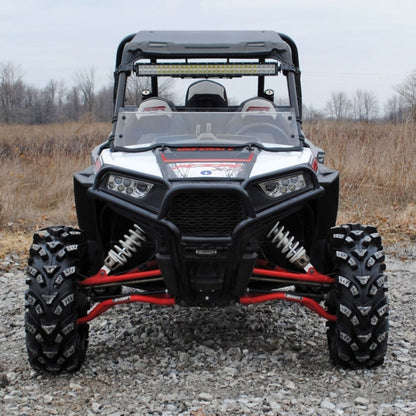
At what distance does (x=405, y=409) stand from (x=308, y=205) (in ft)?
4.45

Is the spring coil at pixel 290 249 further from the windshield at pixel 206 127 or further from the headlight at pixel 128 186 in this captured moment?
the headlight at pixel 128 186

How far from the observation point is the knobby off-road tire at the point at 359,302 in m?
3.52

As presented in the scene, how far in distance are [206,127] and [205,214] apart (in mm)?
1029

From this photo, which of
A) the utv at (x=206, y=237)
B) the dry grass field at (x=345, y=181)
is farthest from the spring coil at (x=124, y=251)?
the dry grass field at (x=345, y=181)

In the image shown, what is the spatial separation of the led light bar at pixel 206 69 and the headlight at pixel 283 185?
1.18m

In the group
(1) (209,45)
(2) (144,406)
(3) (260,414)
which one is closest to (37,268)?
(2) (144,406)

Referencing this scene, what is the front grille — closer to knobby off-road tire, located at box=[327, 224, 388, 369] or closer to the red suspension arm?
the red suspension arm

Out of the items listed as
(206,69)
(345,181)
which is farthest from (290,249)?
(345,181)

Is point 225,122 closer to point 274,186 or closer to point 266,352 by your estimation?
point 274,186

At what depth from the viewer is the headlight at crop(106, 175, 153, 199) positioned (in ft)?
11.2

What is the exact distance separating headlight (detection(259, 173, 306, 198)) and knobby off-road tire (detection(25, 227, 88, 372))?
1209 millimetres

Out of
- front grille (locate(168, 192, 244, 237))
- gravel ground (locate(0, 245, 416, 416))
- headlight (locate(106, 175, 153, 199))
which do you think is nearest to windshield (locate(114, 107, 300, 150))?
headlight (locate(106, 175, 153, 199))

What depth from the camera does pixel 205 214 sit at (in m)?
3.34

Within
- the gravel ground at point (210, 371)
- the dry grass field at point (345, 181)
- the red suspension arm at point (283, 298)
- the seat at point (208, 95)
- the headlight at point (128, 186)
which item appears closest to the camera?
the gravel ground at point (210, 371)
